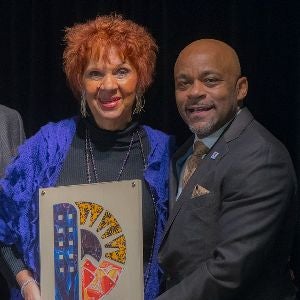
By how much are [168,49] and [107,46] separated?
1.92 feet

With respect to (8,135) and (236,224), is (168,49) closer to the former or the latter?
(8,135)

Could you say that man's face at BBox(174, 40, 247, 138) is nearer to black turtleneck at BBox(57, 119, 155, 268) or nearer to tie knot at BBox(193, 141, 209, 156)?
tie knot at BBox(193, 141, 209, 156)

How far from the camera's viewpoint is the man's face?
183 centimetres

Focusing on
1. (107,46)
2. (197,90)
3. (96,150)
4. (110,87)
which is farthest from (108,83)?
(197,90)

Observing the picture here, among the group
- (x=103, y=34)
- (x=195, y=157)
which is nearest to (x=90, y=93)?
(x=103, y=34)

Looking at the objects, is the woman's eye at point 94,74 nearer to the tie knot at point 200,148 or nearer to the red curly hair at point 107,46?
the red curly hair at point 107,46

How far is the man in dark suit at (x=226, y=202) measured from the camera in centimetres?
162

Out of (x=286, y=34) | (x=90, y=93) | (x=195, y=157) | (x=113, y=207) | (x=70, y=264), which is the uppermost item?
(x=286, y=34)

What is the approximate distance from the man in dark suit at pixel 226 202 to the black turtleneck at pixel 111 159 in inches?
5.2

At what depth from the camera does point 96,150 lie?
2137 mm

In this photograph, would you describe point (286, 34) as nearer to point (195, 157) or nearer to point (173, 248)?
point (195, 157)

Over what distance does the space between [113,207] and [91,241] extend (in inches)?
4.6

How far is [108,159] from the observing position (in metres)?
2.12

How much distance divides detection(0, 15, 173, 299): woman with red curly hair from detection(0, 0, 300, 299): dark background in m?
0.45
